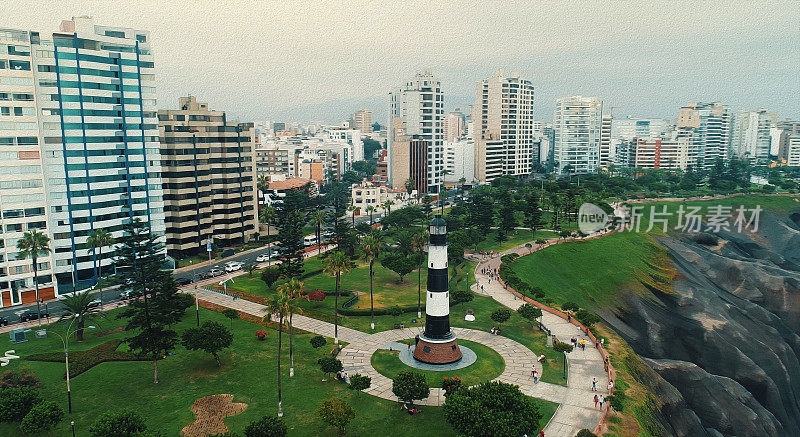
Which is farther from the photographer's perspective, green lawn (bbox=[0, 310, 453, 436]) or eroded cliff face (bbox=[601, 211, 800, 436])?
eroded cliff face (bbox=[601, 211, 800, 436])

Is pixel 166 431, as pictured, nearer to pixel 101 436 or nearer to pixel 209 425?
pixel 209 425

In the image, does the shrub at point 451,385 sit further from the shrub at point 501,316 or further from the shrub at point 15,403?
the shrub at point 15,403

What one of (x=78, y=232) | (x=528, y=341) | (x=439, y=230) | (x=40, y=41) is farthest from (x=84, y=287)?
(x=528, y=341)

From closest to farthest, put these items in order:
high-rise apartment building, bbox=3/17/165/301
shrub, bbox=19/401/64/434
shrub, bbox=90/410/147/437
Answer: shrub, bbox=90/410/147/437, shrub, bbox=19/401/64/434, high-rise apartment building, bbox=3/17/165/301

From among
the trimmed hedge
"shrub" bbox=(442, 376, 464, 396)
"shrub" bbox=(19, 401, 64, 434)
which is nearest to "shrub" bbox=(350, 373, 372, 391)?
"shrub" bbox=(442, 376, 464, 396)

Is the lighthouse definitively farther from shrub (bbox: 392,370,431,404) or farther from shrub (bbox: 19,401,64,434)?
shrub (bbox: 19,401,64,434)
